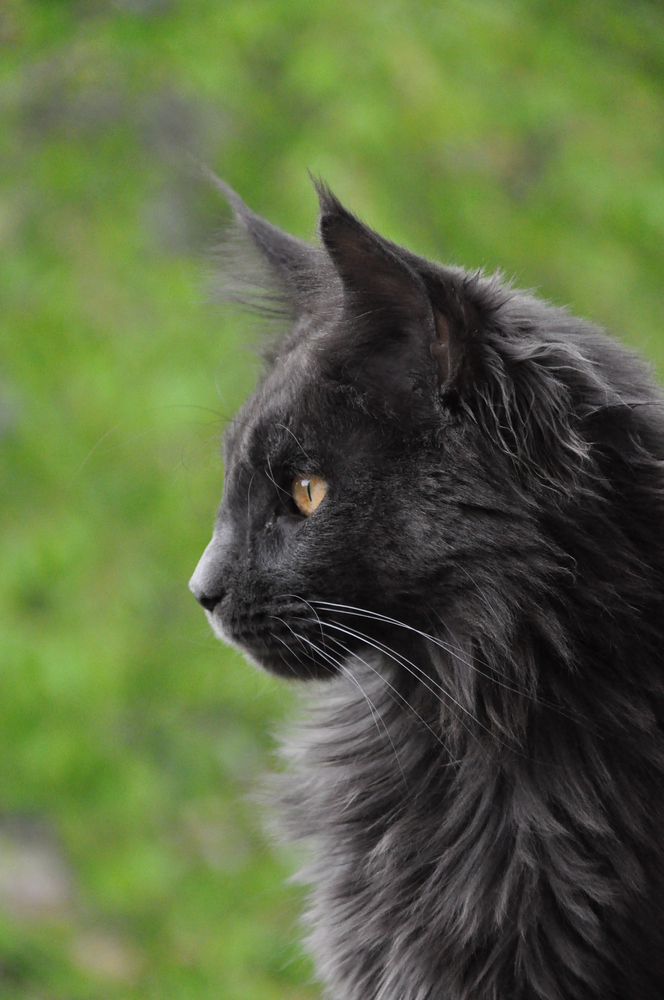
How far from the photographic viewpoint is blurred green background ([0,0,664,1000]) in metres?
2.85

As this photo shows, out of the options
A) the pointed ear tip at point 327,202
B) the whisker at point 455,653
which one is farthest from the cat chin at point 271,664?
the pointed ear tip at point 327,202

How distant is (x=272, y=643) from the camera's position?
1.52 metres

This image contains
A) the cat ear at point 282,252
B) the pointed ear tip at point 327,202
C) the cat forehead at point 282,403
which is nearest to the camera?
the pointed ear tip at point 327,202

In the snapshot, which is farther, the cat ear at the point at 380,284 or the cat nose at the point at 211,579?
the cat nose at the point at 211,579

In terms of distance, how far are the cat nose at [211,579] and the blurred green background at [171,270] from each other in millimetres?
1059

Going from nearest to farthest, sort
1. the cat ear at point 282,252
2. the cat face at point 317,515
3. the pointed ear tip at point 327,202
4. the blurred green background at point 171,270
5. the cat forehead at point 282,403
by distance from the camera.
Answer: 1. the pointed ear tip at point 327,202
2. the cat face at point 317,515
3. the cat forehead at point 282,403
4. the cat ear at point 282,252
5. the blurred green background at point 171,270

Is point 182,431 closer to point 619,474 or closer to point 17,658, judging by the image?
point 17,658

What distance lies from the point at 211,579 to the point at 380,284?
1.69ft

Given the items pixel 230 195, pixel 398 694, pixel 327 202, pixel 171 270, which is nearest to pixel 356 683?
pixel 398 694

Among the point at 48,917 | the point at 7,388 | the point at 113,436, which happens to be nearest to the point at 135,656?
the point at 113,436

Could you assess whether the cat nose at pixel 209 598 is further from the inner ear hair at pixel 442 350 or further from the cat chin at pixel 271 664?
the inner ear hair at pixel 442 350

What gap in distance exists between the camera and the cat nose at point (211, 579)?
1522mm

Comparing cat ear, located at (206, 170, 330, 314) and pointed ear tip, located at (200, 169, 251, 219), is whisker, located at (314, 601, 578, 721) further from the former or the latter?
pointed ear tip, located at (200, 169, 251, 219)

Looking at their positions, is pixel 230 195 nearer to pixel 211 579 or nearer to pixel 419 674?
pixel 211 579
